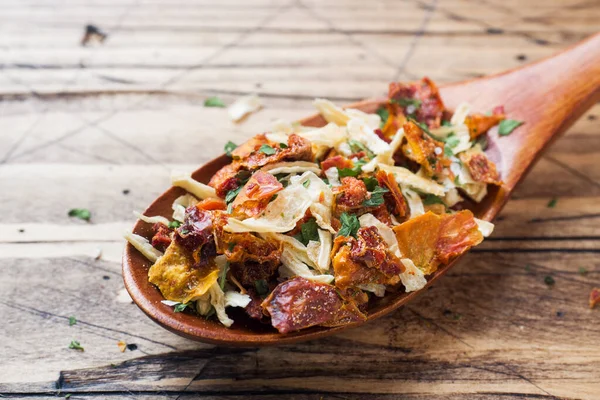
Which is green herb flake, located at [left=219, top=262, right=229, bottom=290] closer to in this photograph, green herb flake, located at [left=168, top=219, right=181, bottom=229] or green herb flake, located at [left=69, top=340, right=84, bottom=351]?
green herb flake, located at [left=168, top=219, right=181, bottom=229]

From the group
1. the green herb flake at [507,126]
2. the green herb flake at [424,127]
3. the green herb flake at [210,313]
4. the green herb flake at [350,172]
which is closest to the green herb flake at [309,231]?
the green herb flake at [350,172]

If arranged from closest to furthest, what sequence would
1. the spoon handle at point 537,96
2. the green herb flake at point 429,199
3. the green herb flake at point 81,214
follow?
1. the green herb flake at point 429,199
2. the spoon handle at point 537,96
3. the green herb flake at point 81,214

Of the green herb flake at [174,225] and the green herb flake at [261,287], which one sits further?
the green herb flake at [174,225]

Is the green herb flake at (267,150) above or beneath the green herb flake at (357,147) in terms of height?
above

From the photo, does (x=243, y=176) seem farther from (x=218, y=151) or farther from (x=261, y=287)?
(x=218, y=151)

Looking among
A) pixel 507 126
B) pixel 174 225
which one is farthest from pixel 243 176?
pixel 507 126

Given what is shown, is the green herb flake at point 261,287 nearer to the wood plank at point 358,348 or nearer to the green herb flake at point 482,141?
the wood plank at point 358,348

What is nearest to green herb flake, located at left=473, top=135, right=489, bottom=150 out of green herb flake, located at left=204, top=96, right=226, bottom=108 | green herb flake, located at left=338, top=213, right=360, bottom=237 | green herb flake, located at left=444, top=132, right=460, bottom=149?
green herb flake, located at left=444, top=132, right=460, bottom=149
